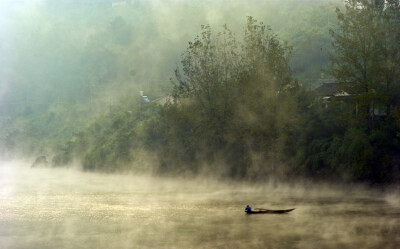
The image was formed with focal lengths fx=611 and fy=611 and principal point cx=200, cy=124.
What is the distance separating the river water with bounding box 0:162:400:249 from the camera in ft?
120

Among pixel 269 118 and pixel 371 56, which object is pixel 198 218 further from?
pixel 371 56

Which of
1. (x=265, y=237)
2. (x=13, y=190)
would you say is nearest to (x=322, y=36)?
(x=13, y=190)

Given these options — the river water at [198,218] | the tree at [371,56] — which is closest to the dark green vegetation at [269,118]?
the tree at [371,56]

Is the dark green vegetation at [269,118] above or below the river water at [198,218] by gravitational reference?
above

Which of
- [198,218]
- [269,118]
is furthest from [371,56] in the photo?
[198,218]

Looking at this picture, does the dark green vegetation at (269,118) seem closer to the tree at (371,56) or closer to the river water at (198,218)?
the tree at (371,56)

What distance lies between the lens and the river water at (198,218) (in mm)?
36500

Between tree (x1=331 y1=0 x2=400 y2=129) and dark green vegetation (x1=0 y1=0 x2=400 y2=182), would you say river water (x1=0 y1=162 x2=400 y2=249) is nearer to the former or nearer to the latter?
dark green vegetation (x1=0 y1=0 x2=400 y2=182)

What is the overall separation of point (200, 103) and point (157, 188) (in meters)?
15.5

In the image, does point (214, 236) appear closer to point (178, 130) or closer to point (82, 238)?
point (82, 238)

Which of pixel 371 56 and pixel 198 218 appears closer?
pixel 198 218

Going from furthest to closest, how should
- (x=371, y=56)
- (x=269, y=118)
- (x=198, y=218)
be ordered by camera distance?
(x=269, y=118), (x=371, y=56), (x=198, y=218)

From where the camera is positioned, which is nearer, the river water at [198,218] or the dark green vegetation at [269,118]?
the river water at [198,218]

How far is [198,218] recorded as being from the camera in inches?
1769
